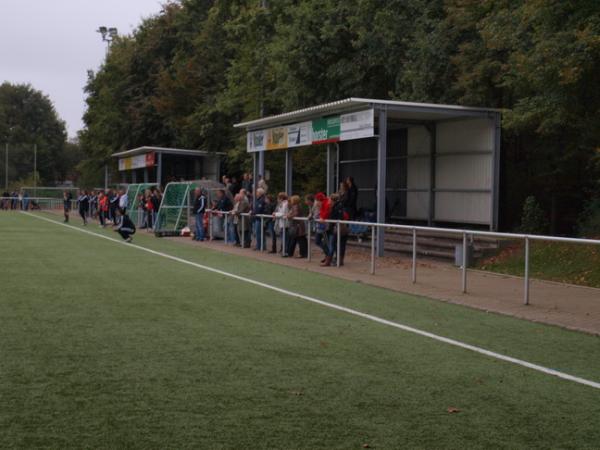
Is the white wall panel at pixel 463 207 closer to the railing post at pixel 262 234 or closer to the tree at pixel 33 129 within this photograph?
the railing post at pixel 262 234

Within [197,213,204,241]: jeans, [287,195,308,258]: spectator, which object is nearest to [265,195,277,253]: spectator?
[287,195,308,258]: spectator

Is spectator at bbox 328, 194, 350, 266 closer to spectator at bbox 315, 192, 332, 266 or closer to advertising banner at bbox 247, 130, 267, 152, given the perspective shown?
spectator at bbox 315, 192, 332, 266

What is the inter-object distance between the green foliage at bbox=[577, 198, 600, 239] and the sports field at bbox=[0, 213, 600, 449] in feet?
26.7

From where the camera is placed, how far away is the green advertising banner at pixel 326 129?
21441 mm

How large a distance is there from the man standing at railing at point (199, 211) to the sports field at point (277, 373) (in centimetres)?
1440

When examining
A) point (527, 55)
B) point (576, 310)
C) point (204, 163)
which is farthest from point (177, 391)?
point (204, 163)

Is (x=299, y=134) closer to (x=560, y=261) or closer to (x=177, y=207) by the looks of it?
(x=177, y=207)

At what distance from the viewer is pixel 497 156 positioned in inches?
805

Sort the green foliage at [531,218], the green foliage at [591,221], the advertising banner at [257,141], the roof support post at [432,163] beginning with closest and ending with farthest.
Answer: the green foliage at [591,221], the green foliage at [531,218], the roof support post at [432,163], the advertising banner at [257,141]

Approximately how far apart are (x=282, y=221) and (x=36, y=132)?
97528mm

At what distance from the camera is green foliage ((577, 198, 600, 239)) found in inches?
749

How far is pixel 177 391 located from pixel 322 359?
1782mm

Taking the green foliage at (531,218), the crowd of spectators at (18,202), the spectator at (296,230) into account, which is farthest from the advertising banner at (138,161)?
the green foliage at (531,218)

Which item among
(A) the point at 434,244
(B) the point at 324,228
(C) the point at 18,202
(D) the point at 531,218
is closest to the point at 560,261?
(A) the point at 434,244
